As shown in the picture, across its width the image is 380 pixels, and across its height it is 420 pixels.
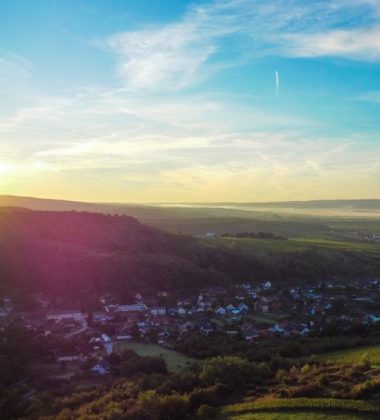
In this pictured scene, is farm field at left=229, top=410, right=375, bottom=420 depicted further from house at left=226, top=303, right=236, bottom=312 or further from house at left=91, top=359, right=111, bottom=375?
house at left=226, top=303, right=236, bottom=312

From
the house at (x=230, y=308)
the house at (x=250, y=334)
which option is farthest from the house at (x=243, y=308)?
the house at (x=250, y=334)

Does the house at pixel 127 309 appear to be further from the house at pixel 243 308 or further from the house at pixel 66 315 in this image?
the house at pixel 243 308

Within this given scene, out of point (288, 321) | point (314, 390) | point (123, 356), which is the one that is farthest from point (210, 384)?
point (288, 321)

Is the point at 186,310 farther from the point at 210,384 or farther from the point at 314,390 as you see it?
the point at 314,390

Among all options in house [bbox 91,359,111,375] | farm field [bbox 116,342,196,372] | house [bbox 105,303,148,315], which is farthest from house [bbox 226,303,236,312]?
house [bbox 91,359,111,375]

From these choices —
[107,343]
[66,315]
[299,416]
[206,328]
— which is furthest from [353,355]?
[66,315]
